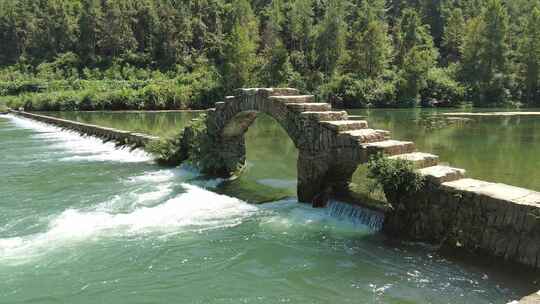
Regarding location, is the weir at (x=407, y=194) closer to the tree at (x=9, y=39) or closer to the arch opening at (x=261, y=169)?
the arch opening at (x=261, y=169)

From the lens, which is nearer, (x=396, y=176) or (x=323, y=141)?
(x=396, y=176)

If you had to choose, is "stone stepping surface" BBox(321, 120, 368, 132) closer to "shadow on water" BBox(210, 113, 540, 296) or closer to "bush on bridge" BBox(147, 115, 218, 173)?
"shadow on water" BBox(210, 113, 540, 296)

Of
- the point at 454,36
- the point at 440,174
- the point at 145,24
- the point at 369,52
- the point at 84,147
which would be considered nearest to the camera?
the point at 440,174

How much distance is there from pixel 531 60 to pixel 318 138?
220 ft

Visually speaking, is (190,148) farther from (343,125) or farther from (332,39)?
(332,39)

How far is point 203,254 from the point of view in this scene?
11016 mm

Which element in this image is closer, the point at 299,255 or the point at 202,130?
the point at 299,255

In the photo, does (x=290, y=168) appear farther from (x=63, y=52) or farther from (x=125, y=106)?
(x=63, y=52)

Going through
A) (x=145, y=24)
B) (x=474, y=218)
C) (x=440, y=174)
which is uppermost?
(x=145, y=24)

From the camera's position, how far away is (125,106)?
7275cm

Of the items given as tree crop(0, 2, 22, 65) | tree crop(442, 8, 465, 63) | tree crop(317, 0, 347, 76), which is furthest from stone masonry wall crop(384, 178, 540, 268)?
tree crop(0, 2, 22, 65)

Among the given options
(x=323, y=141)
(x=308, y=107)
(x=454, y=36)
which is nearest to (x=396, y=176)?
(x=323, y=141)

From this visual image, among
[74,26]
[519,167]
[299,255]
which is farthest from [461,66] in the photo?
[74,26]

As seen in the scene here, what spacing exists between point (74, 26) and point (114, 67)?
20.0 meters
